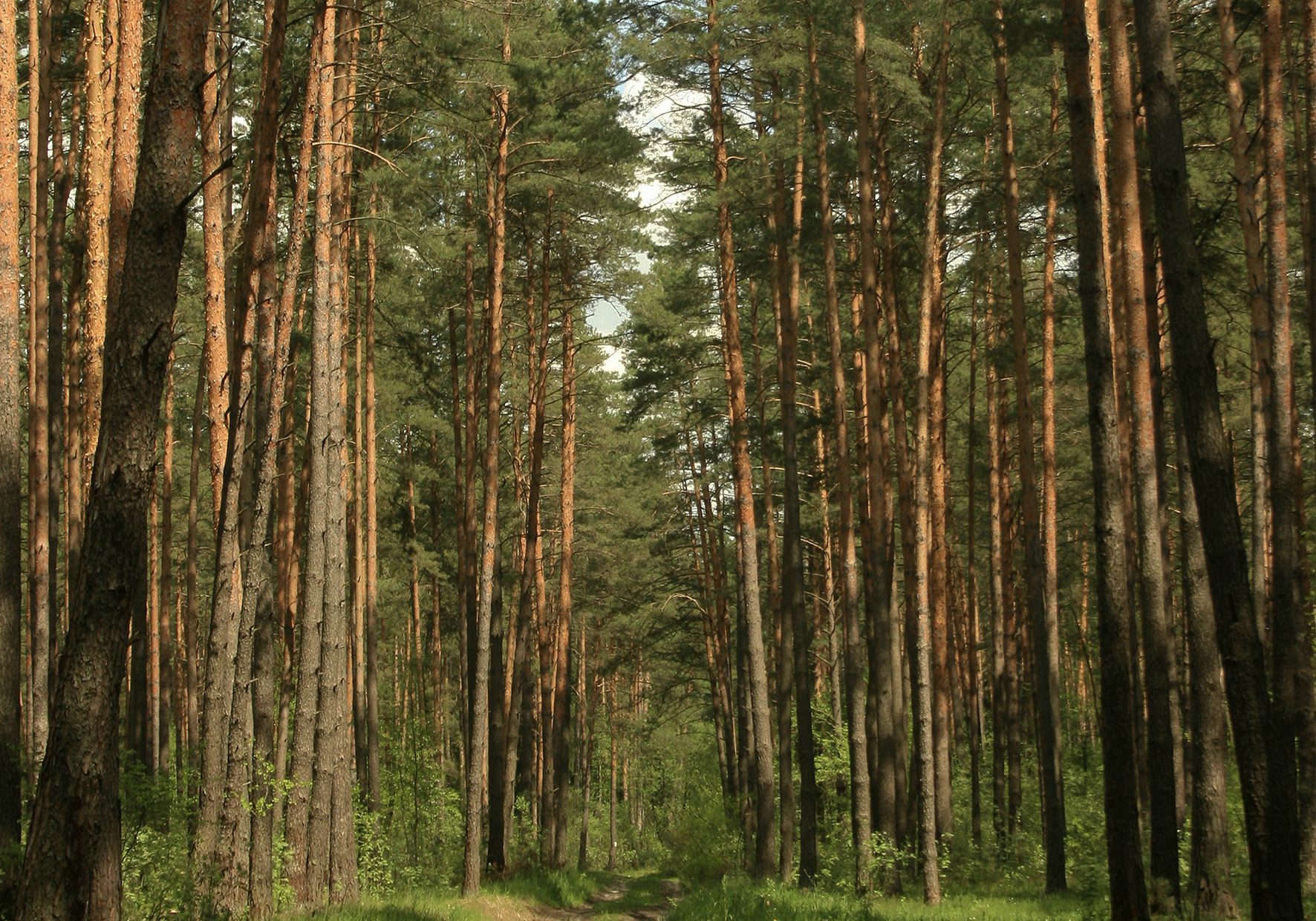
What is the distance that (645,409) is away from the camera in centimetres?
2094

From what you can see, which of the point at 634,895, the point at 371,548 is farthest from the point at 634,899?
the point at 371,548

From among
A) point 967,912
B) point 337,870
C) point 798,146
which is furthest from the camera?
point 798,146

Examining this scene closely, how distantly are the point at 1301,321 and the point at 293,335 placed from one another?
19.9 m

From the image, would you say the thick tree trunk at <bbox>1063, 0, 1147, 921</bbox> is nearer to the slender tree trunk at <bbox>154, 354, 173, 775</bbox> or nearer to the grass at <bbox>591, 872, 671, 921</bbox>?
the grass at <bbox>591, 872, 671, 921</bbox>

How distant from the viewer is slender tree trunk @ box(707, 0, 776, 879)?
1485 centimetres

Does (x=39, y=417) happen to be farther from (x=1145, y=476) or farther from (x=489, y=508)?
(x=1145, y=476)

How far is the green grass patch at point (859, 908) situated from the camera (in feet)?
35.6

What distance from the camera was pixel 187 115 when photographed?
6.68 m

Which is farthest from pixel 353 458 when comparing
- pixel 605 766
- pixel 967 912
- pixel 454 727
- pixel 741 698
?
pixel 605 766

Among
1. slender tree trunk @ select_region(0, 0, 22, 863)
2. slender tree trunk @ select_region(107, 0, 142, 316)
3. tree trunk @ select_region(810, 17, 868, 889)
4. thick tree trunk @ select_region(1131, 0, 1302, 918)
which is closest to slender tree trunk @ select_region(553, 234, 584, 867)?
tree trunk @ select_region(810, 17, 868, 889)

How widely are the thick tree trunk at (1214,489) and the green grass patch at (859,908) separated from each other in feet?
13.5

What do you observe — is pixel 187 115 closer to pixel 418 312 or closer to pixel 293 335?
pixel 293 335

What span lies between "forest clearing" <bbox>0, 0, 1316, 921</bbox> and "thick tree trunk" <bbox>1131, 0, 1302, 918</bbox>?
0.12 ft

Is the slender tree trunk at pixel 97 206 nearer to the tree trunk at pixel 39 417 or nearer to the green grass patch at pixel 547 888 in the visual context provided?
the tree trunk at pixel 39 417
